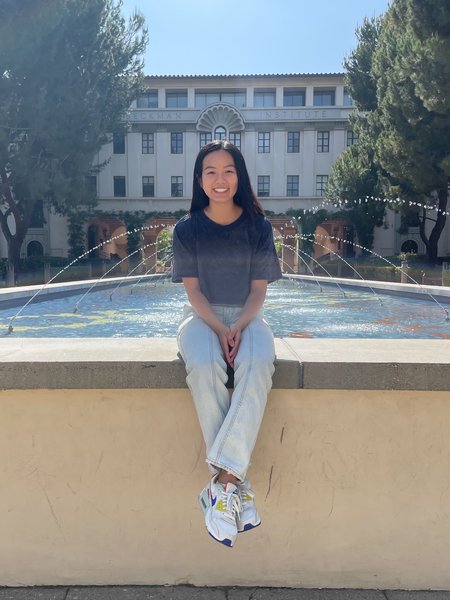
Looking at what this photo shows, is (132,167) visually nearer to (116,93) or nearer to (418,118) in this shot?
(116,93)

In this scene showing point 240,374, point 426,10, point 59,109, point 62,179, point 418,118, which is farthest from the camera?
point 62,179

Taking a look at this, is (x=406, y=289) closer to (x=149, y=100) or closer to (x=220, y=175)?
(x=220, y=175)

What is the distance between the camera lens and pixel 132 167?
38062mm

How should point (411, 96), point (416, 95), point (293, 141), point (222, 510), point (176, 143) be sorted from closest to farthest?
point (222, 510) < point (416, 95) < point (411, 96) < point (293, 141) < point (176, 143)

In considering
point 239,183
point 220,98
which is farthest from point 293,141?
point 239,183

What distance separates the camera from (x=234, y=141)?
123ft

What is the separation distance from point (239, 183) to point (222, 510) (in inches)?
55.8

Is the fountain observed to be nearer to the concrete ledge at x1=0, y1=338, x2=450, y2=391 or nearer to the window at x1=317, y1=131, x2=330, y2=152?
the concrete ledge at x1=0, y1=338, x2=450, y2=391

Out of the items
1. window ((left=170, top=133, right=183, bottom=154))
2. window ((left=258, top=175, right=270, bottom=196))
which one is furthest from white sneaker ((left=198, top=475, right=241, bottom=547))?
window ((left=170, top=133, right=183, bottom=154))

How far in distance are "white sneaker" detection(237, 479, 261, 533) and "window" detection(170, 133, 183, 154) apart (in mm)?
38184

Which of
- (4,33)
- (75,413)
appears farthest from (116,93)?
(75,413)

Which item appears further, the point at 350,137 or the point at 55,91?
the point at 350,137

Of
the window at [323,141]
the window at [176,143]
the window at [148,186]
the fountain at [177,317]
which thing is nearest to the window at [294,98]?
the window at [323,141]

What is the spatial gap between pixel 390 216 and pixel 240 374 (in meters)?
37.1
